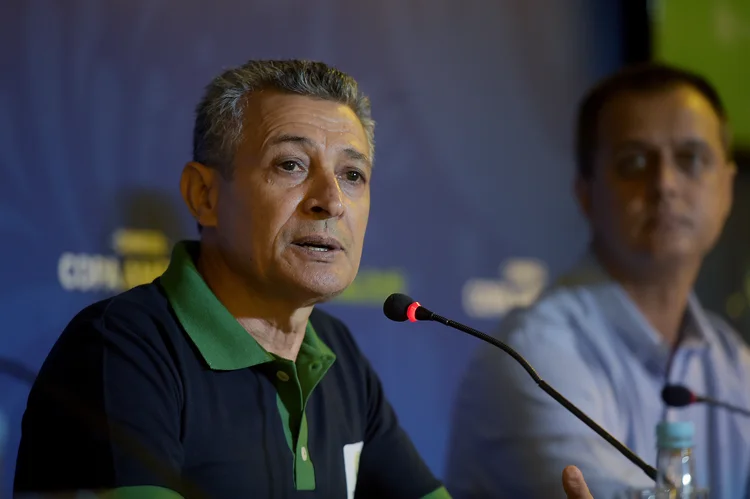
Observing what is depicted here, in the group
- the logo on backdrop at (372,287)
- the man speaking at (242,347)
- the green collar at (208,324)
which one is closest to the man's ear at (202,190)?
the man speaking at (242,347)

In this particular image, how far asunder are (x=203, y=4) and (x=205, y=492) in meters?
1.18

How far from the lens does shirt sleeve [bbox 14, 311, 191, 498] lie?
1.37 m

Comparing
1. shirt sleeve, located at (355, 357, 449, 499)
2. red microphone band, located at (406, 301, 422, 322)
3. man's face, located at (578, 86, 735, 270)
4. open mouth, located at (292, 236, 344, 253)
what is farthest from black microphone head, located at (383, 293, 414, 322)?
man's face, located at (578, 86, 735, 270)

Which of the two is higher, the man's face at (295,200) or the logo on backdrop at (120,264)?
the man's face at (295,200)

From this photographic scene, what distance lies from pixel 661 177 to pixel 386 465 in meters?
1.29

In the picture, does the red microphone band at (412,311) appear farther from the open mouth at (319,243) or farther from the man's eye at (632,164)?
the man's eye at (632,164)

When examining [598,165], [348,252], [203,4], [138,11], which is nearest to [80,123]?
[138,11]

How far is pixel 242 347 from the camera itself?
5.37 ft

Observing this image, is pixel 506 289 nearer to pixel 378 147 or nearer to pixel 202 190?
pixel 378 147

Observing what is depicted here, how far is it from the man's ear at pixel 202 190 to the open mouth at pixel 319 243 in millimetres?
200

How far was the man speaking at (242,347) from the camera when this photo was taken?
1431 millimetres

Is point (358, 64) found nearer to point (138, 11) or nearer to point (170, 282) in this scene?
point (138, 11)

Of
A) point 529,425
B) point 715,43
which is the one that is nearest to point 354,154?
point 529,425

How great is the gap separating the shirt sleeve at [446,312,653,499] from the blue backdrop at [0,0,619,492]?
0.24ft
